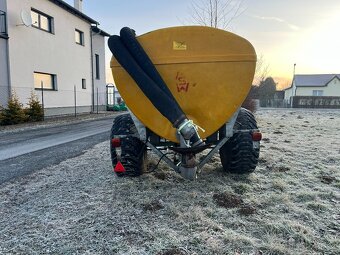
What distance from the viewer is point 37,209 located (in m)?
3.15

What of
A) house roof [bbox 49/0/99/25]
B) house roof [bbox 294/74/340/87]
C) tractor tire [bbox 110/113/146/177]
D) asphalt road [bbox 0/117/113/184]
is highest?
house roof [bbox 49/0/99/25]

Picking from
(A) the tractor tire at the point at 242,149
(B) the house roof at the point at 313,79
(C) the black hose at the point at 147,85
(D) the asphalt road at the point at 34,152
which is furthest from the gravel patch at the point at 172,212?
(B) the house roof at the point at 313,79

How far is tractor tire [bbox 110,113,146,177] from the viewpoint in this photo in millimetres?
3811

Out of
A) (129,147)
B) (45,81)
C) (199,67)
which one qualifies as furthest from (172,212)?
(45,81)

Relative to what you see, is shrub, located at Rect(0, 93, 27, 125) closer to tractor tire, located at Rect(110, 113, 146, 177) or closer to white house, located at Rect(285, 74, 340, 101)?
tractor tire, located at Rect(110, 113, 146, 177)

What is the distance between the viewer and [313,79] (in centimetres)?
5053

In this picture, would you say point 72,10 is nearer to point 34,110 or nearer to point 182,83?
point 34,110

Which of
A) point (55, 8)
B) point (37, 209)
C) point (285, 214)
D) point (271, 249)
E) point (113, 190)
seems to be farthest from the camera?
point (55, 8)

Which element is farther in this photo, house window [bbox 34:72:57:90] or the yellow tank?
house window [bbox 34:72:57:90]

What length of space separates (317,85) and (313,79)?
73.8 inches

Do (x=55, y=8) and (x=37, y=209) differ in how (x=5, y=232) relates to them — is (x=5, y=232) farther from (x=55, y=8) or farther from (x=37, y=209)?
(x=55, y=8)

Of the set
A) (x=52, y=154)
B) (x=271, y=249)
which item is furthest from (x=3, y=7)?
(x=271, y=249)

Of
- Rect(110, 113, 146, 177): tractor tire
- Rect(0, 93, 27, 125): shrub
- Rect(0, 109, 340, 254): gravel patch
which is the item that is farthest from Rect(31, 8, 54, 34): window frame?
Rect(110, 113, 146, 177): tractor tire

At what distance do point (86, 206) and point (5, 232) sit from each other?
2.71ft
